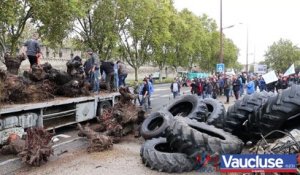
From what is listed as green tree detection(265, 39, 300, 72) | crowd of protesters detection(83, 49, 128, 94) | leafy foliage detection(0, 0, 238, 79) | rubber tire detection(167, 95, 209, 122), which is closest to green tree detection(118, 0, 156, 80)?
Answer: leafy foliage detection(0, 0, 238, 79)

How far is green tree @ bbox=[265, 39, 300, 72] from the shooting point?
74688 mm

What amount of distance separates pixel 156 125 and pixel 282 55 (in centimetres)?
6936

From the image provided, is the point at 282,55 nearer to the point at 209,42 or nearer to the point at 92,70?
the point at 209,42

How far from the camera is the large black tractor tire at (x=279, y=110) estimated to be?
317 inches

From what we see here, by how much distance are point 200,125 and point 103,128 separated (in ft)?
12.0

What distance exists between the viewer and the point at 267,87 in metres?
25.2

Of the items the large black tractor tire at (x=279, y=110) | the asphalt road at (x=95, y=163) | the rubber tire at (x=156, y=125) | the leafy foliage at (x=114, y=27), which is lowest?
the asphalt road at (x=95, y=163)

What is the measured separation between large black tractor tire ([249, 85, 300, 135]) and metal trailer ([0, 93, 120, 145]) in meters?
5.08

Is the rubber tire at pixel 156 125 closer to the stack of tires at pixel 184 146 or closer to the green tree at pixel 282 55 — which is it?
the stack of tires at pixel 184 146

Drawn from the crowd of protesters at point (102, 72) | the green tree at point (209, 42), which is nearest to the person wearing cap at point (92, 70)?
the crowd of protesters at point (102, 72)

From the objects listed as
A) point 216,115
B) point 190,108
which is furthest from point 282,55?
point 216,115

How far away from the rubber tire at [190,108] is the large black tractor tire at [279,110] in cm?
173

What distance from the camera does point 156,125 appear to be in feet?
33.8

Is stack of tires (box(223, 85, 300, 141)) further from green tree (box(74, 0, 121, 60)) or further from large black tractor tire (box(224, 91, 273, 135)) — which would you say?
green tree (box(74, 0, 121, 60))
